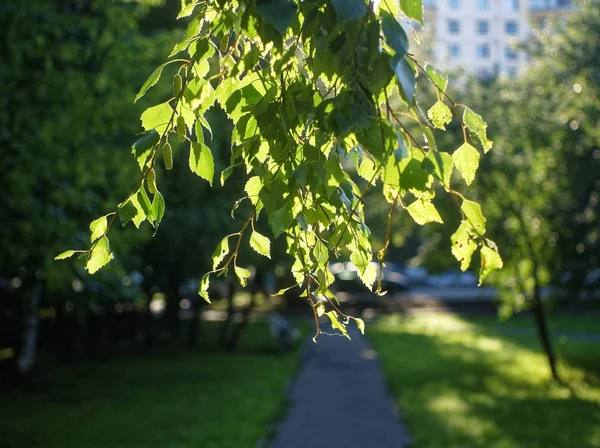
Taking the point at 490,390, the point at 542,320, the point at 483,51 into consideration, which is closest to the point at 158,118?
the point at 490,390

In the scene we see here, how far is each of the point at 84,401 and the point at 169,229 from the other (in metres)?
4.55

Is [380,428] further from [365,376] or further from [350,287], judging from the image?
[350,287]

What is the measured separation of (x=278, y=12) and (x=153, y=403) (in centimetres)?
1383

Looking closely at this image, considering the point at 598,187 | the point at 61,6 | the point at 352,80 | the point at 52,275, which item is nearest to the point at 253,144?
the point at 352,80

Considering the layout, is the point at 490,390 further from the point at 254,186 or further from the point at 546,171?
the point at 254,186

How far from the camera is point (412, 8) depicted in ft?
6.31

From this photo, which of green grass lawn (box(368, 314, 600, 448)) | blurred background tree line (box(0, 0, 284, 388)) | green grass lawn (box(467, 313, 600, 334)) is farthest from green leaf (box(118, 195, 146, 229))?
green grass lawn (box(467, 313, 600, 334))

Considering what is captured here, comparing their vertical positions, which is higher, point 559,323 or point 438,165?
point 438,165

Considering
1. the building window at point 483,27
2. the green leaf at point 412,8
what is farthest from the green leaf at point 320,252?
the building window at point 483,27

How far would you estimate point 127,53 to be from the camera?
962 centimetres

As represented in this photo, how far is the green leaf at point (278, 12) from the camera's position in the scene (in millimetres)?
1818

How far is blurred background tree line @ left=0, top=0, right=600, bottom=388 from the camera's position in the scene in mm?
9133

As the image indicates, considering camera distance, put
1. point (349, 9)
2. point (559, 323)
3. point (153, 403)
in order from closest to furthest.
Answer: point (349, 9) → point (153, 403) → point (559, 323)

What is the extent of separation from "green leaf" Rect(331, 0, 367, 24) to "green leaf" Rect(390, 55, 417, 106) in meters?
0.12
